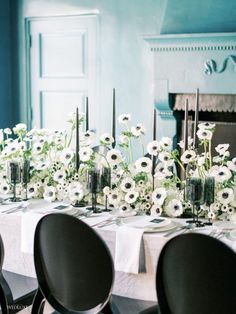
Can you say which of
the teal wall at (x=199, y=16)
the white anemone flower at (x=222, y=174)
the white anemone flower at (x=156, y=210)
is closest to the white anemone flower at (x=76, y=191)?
the white anemone flower at (x=156, y=210)

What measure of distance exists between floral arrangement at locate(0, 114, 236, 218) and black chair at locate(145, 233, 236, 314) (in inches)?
23.0

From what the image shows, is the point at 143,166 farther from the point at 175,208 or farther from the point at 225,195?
the point at 225,195

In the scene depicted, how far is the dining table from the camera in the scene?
7.01ft

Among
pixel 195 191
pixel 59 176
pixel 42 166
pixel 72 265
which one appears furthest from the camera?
pixel 42 166

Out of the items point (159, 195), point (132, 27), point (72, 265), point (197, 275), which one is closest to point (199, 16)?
point (132, 27)

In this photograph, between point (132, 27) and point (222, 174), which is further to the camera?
point (132, 27)

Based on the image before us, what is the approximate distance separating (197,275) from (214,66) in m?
3.14

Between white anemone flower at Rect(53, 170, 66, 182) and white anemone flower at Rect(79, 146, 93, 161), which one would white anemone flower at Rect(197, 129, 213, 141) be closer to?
white anemone flower at Rect(79, 146, 93, 161)

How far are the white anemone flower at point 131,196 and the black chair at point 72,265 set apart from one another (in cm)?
51

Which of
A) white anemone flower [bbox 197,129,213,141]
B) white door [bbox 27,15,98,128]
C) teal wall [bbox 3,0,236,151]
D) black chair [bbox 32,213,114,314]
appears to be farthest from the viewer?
white door [bbox 27,15,98,128]

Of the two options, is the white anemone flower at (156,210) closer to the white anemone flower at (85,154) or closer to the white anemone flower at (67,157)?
the white anemone flower at (85,154)

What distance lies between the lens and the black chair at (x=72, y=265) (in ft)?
6.17

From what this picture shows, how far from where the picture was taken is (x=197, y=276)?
171cm

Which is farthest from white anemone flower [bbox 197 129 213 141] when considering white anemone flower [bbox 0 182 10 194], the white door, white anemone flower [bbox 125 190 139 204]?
the white door
